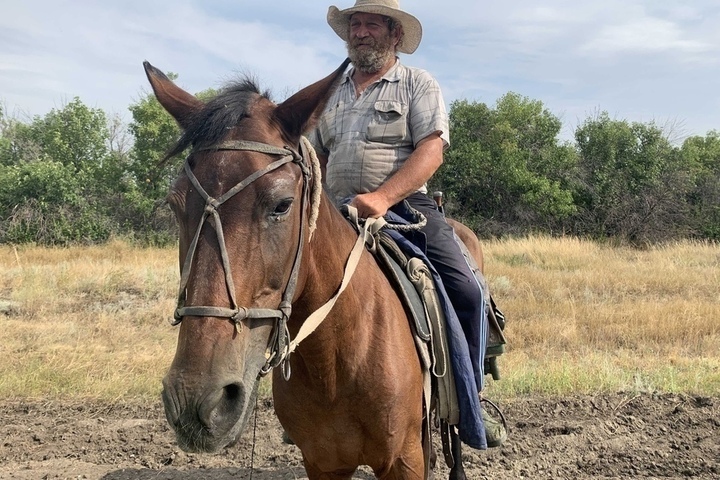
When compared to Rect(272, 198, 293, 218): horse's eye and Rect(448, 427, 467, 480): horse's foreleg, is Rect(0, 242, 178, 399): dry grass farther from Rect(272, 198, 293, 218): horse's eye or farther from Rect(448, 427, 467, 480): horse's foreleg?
Rect(272, 198, 293, 218): horse's eye

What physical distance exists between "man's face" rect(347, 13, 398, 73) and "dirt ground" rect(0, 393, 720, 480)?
2.94 m

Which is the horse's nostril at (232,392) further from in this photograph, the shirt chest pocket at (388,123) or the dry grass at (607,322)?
the dry grass at (607,322)

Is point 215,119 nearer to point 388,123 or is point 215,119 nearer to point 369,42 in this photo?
point 388,123

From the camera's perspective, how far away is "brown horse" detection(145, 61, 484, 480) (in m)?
1.70

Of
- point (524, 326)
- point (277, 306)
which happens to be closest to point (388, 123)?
point (277, 306)

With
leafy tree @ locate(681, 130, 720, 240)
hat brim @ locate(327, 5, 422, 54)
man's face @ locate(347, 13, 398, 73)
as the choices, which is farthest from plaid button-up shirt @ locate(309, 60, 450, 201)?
leafy tree @ locate(681, 130, 720, 240)

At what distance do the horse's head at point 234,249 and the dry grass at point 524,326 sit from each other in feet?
16.1

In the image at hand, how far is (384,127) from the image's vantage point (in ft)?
11.0

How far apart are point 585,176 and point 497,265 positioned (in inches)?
443

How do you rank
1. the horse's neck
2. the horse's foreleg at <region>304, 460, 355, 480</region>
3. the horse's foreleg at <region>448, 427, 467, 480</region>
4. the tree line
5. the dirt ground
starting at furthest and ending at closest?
the tree line < the dirt ground < the horse's foreleg at <region>448, 427, 467, 480</region> < the horse's foreleg at <region>304, 460, 355, 480</region> < the horse's neck

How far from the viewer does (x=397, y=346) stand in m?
2.70

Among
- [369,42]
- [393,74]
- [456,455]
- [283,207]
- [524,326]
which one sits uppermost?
[369,42]

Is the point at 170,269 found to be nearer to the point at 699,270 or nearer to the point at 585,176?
the point at 699,270

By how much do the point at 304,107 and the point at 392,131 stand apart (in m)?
1.28
